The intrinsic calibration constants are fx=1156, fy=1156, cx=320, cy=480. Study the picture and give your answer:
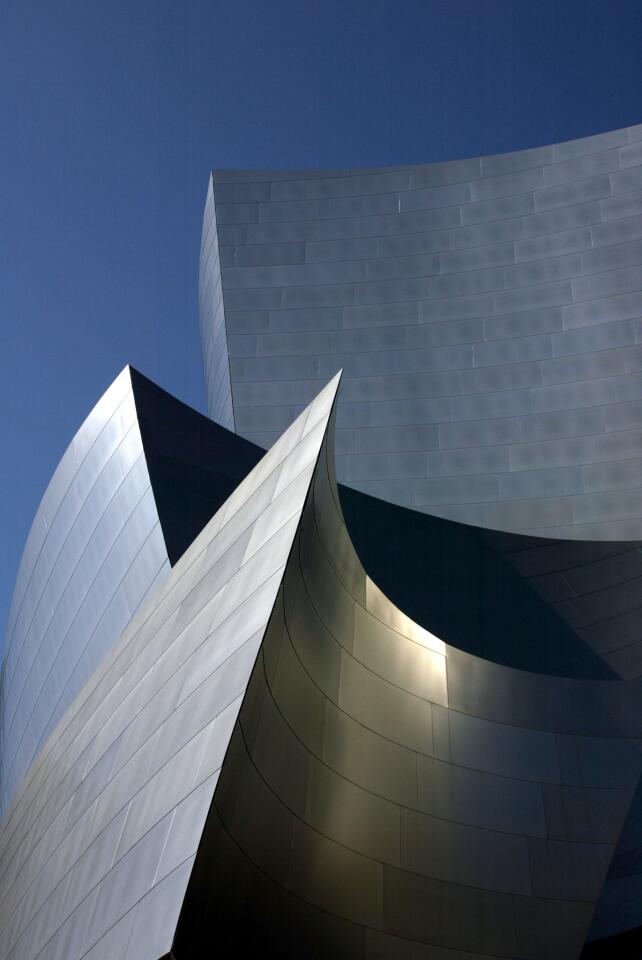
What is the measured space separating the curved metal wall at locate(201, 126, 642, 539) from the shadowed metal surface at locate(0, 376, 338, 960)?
404 inches

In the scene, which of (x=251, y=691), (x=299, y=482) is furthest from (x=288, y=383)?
(x=251, y=691)

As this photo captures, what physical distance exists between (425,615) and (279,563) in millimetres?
7756

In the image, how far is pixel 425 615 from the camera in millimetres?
14469

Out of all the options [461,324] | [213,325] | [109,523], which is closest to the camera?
[109,523]

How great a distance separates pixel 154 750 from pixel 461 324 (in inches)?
583

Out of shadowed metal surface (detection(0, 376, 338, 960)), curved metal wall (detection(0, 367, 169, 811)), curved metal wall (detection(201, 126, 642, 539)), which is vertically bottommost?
shadowed metal surface (detection(0, 376, 338, 960))

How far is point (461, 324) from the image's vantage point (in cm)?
2055

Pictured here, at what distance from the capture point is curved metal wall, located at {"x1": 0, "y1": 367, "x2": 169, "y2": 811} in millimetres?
14297

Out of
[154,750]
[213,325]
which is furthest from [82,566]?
[154,750]

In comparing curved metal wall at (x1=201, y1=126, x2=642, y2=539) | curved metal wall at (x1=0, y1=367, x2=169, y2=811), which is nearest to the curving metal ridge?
curved metal wall at (x1=0, y1=367, x2=169, y2=811)

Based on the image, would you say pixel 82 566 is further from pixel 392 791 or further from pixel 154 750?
pixel 154 750

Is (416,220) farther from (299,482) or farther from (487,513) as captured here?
(299,482)

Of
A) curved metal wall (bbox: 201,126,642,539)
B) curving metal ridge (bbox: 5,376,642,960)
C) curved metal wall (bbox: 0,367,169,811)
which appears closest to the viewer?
curving metal ridge (bbox: 5,376,642,960)

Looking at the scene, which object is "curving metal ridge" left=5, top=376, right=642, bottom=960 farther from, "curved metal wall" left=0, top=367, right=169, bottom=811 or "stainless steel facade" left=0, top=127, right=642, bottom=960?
"curved metal wall" left=0, top=367, right=169, bottom=811
